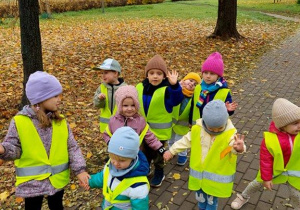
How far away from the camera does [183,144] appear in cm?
303

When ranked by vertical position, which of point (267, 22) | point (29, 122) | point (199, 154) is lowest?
point (199, 154)

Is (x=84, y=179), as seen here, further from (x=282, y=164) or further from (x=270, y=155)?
(x=282, y=164)

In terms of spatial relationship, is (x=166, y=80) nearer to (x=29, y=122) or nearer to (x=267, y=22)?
(x=29, y=122)

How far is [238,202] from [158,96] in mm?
1685

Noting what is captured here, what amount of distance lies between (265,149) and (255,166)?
1.67 meters

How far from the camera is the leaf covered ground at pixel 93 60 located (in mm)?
4676

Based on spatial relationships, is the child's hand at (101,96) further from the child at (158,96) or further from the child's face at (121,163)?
the child's face at (121,163)

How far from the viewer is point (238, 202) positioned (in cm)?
358

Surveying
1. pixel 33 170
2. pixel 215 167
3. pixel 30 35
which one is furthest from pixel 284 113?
pixel 30 35

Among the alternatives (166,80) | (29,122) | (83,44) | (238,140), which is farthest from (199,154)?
(83,44)

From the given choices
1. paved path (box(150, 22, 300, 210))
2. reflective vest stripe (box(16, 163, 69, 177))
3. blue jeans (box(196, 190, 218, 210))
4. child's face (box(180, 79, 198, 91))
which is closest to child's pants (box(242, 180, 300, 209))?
paved path (box(150, 22, 300, 210))

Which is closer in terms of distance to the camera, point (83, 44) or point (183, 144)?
point (183, 144)

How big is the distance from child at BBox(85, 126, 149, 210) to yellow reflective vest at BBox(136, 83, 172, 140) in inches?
46.5

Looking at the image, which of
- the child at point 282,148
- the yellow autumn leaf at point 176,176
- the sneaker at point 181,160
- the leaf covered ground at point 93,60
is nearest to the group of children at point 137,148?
the child at point 282,148
